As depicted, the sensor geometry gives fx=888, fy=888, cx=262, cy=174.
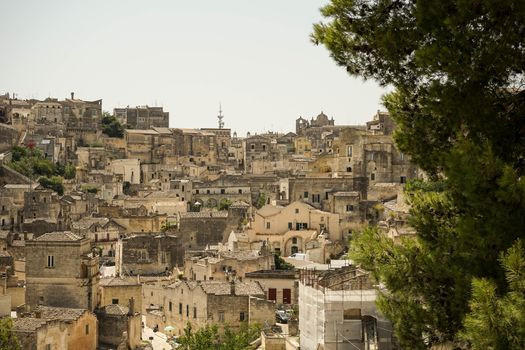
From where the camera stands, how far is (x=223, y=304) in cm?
3553

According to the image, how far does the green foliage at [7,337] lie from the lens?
27844 millimetres

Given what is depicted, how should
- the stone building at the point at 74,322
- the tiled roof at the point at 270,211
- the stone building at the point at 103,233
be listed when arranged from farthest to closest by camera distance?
the stone building at the point at 103,233
the tiled roof at the point at 270,211
the stone building at the point at 74,322

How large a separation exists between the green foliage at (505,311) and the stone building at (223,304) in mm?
26620

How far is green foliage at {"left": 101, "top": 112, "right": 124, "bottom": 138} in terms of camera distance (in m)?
93.5

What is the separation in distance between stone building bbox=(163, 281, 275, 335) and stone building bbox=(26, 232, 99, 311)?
4.00 metres

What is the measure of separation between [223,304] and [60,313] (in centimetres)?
640

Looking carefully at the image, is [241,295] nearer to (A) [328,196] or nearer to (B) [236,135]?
(A) [328,196]

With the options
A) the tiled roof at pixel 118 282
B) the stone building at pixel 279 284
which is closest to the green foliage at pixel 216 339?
the stone building at pixel 279 284

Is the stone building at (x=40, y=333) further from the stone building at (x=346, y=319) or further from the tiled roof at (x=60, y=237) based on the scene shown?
the stone building at (x=346, y=319)

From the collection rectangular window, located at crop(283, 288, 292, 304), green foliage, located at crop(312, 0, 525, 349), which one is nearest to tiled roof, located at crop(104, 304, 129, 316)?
rectangular window, located at crop(283, 288, 292, 304)

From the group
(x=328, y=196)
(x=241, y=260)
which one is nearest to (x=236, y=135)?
(x=328, y=196)

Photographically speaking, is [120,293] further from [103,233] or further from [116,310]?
[103,233]

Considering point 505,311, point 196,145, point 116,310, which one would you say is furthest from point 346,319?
point 196,145

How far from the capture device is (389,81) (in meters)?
11.3
